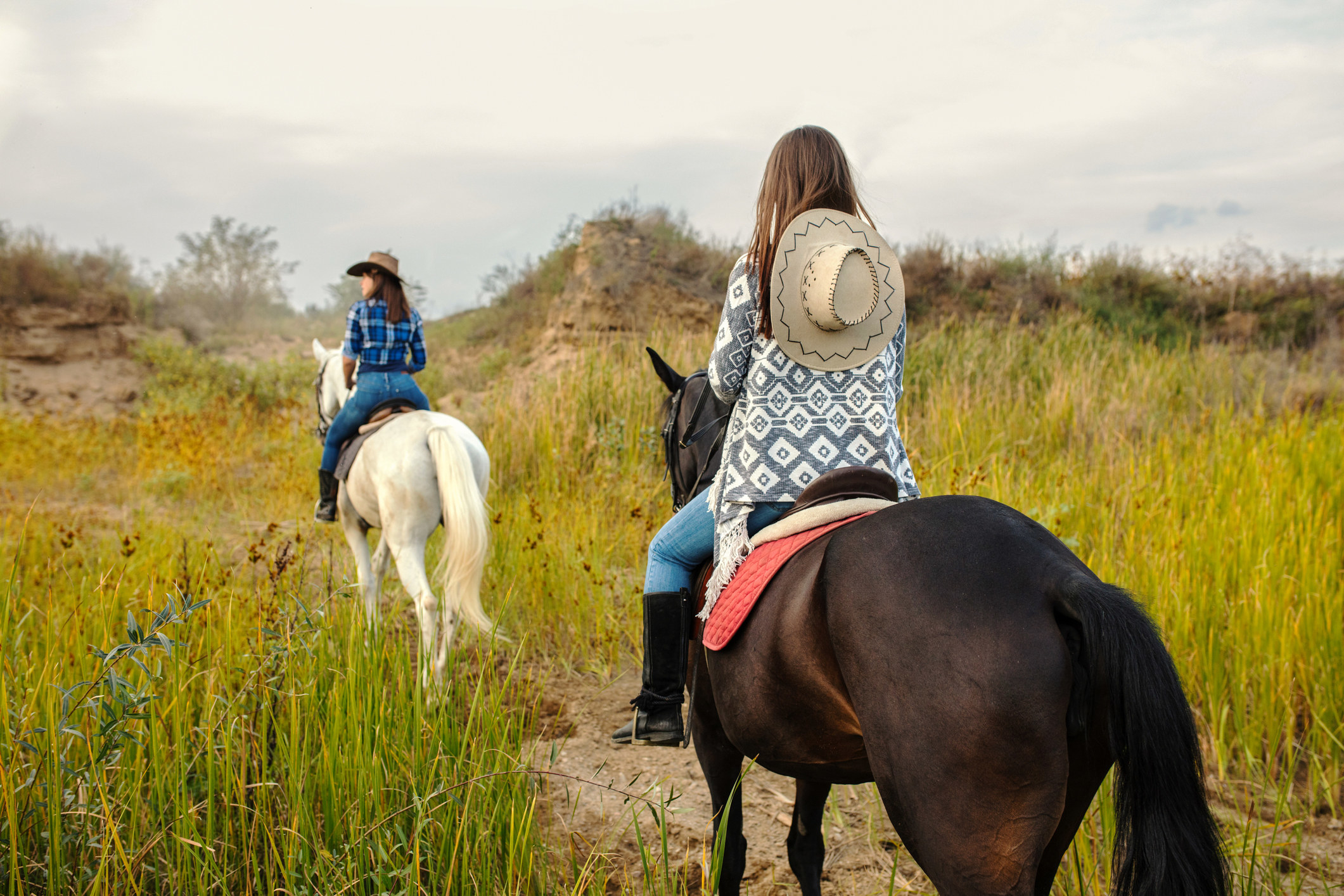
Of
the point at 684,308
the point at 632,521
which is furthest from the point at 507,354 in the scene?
the point at 632,521

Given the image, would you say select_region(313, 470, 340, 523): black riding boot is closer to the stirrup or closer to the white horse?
the white horse

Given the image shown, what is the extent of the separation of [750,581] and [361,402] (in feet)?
12.7

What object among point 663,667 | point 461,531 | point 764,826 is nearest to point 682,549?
point 663,667

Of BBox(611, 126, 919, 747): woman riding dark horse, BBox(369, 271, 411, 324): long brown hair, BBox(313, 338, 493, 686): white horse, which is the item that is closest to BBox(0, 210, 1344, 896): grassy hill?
BBox(313, 338, 493, 686): white horse

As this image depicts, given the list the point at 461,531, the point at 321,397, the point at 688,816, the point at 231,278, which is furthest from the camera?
the point at 231,278

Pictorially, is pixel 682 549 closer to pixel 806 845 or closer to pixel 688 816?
pixel 806 845

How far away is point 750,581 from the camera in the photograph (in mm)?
1837

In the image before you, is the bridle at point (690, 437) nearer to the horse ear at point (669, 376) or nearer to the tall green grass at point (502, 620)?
the horse ear at point (669, 376)

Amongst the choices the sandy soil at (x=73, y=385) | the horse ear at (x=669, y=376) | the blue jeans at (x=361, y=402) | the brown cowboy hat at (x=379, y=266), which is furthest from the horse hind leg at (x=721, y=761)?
the sandy soil at (x=73, y=385)

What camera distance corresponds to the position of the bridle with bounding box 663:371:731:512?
8.09ft

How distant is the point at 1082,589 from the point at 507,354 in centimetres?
1229

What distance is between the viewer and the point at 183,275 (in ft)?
75.2

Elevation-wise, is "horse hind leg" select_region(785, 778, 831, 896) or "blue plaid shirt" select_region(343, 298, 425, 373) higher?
"blue plaid shirt" select_region(343, 298, 425, 373)

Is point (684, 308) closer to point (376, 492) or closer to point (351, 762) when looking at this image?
point (376, 492)
